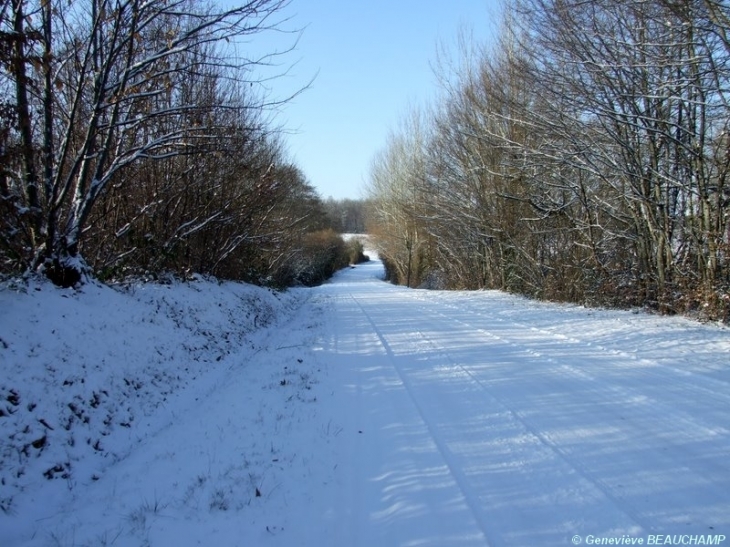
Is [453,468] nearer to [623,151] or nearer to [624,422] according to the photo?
[624,422]

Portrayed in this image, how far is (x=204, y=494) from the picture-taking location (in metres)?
3.74

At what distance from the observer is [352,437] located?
467 cm

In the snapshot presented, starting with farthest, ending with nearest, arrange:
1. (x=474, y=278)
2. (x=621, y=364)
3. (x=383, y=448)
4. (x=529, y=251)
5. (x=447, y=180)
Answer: (x=474, y=278), (x=447, y=180), (x=529, y=251), (x=621, y=364), (x=383, y=448)

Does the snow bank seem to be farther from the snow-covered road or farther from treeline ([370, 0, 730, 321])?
treeline ([370, 0, 730, 321])

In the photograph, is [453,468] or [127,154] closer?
[453,468]

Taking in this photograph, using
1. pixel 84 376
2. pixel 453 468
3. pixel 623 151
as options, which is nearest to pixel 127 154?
pixel 84 376

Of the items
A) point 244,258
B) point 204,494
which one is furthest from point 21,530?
point 244,258

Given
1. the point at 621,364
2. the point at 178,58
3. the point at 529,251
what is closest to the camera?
the point at 621,364

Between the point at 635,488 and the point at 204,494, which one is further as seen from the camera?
the point at 204,494

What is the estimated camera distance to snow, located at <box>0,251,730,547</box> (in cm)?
322

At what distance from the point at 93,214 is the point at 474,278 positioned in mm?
20628

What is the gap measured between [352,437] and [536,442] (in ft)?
5.81

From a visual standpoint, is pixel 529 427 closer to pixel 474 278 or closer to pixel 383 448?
pixel 383 448

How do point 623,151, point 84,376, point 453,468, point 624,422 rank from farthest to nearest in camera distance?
point 623,151
point 84,376
point 624,422
point 453,468
